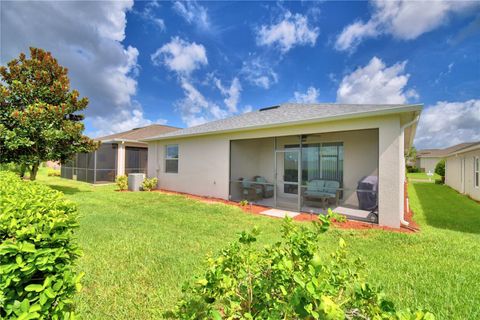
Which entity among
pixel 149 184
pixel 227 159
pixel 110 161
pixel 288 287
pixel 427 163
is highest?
pixel 427 163

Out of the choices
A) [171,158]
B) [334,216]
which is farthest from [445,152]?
[334,216]

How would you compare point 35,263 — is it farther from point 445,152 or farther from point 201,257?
point 445,152

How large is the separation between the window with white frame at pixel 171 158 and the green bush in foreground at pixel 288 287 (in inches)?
444

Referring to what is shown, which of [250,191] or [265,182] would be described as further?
[265,182]

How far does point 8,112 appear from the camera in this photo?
9391mm

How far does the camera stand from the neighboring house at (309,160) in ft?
19.7

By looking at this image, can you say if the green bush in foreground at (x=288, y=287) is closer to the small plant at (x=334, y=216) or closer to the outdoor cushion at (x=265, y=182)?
the small plant at (x=334, y=216)

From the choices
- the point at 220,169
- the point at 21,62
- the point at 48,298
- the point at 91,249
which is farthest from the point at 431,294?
the point at 21,62

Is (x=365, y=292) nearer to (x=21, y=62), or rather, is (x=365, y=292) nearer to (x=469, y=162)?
(x=21, y=62)

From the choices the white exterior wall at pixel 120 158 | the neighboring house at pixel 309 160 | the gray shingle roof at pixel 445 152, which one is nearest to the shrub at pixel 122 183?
the neighboring house at pixel 309 160

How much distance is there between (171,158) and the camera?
501 inches

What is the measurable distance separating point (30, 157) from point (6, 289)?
39.5ft

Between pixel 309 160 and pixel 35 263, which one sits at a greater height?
pixel 309 160

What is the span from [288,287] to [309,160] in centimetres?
708
